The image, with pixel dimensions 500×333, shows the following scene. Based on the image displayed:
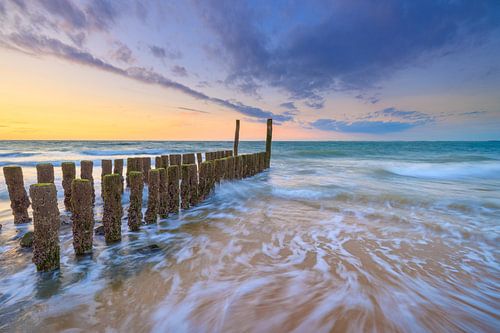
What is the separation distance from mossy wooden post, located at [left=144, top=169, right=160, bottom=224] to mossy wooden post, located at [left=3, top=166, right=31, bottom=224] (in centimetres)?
226

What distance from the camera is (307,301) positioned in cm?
278

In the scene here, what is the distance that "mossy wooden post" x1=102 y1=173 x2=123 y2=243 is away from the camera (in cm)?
376

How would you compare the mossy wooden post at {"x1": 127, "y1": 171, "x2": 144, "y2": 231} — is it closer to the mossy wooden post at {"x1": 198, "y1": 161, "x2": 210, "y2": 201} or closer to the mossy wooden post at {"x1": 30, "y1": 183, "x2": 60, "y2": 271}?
the mossy wooden post at {"x1": 30, "y1": 183, "x2": 60, "y2": 271}

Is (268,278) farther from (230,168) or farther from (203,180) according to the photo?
(230,168)

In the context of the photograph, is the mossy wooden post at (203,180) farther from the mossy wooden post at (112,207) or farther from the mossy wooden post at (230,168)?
the mossy wooden post at (112,207)

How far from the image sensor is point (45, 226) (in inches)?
119

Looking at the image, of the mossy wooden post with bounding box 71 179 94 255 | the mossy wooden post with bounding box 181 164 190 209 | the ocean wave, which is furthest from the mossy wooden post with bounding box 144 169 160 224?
the ocean wave

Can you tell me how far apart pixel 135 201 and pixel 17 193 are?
2.40 m

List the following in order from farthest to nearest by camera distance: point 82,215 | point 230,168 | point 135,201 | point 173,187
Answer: point 230,168 < point 173,187 < point 135,201 < point 82,215

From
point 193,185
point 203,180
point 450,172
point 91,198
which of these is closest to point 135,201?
point 91,198

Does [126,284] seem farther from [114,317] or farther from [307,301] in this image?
[307,301]

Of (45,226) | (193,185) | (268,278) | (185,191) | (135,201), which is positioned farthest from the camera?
(193,185)

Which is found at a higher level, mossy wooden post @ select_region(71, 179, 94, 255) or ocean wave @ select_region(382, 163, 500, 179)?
mossy wooden post @ select_region(71, 179, 94, 255)

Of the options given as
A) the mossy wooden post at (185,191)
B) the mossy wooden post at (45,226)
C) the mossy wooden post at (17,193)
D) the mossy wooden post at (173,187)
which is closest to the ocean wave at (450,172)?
the mossy wooden post at (185,191)
